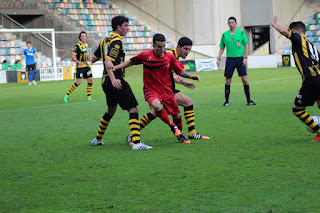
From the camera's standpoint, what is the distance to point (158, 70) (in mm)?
7496

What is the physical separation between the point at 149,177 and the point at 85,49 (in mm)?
11079

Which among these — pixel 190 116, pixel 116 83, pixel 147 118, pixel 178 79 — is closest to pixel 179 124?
pixel 190 116

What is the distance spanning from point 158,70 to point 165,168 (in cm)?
202

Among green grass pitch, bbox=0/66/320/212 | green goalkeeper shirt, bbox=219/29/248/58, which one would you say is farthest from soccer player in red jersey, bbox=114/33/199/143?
green goalkeeper shirt, bbox=219/29/248/58

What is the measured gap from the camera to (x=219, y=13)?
41688mm

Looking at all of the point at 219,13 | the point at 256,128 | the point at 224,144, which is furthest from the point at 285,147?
the point at 219,13

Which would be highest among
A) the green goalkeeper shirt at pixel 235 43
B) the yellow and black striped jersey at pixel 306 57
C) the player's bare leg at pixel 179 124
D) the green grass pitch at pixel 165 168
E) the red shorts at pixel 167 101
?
the green goalkeeper shirt at pixel 235 43

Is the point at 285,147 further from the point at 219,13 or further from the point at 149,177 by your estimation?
the point at 219,13

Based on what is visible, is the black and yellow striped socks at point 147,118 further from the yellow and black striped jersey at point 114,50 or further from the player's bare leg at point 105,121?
the yellow and black striped jersey at point 114,50

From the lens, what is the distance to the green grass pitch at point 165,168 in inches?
177

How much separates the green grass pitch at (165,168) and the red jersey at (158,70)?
2.67ft

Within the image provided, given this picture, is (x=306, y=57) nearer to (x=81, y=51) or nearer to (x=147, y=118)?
(x=147, y=118)

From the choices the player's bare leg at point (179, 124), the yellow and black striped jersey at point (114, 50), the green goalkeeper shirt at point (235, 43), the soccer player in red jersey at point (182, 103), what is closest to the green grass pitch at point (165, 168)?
the player's bare leg at point (179, 124)

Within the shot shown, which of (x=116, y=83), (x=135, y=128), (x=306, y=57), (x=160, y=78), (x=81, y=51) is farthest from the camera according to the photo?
(x=81, y=51)
